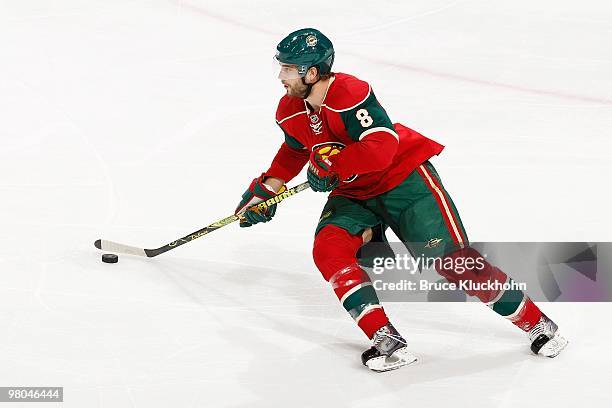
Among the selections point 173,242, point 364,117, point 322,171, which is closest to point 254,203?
point 173,242

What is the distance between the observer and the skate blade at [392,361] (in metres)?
3.65

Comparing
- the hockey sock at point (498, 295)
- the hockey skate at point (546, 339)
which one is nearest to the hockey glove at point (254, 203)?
the hockey sock at point (498, 295)

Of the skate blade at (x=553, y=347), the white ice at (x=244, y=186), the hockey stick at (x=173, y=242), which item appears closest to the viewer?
the white ice at (x=244, y=186)

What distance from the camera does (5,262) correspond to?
4.40m

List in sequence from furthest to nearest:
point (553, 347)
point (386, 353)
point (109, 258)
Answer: point (109, 258), point (553, 347), point (386, 353)

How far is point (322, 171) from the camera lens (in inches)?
151

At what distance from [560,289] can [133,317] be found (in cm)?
153

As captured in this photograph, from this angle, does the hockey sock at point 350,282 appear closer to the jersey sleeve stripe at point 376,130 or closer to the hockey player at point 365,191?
the hockey player at point 365,191

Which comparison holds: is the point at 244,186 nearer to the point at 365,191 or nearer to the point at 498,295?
the point at 365,191

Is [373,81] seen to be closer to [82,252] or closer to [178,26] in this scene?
[178,26]

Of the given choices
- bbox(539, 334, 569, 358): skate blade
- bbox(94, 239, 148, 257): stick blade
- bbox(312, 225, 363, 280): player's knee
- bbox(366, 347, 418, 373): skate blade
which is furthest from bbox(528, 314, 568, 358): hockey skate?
bbox(94, 239, 148, 257): stick blade

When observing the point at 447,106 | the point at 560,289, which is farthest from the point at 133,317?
the point at 447,106

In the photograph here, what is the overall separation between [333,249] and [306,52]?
2.10ft

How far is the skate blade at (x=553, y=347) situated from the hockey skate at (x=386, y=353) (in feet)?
1.42
